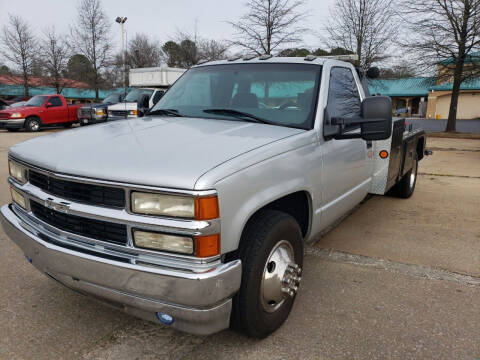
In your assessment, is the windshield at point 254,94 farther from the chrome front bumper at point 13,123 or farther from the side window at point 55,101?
the side window at point 55,101

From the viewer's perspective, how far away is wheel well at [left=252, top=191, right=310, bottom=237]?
2.81 m

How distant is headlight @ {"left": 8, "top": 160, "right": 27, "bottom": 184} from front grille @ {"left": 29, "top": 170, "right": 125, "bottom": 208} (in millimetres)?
315

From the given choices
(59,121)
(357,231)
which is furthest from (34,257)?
(59,121)

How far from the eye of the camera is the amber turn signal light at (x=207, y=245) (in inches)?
76.5

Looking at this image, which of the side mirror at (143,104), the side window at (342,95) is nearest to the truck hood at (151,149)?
the side window at (342,95)

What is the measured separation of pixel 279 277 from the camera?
8.29 ft

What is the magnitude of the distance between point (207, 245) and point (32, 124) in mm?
18751

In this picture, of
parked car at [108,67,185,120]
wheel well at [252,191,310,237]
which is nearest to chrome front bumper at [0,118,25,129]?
parked car at [108,67,185,120]

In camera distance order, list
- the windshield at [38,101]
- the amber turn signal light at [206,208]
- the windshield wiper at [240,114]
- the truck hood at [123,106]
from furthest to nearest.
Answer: the windshield at [38,101]
the truck hood at [123,106]
the windshield wiper at [240,114]
the amber turn signal light at [206,208]

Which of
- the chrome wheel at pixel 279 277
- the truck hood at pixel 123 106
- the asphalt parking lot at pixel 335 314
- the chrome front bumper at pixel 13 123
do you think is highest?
the truck hood at pixel 123 106

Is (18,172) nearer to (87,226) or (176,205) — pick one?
(87,226)

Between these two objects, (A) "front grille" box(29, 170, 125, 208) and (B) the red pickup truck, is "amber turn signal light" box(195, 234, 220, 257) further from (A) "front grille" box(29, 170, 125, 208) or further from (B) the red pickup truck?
(B) the red pickup truck

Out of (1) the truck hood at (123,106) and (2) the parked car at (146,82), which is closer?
(1) the truck hood at (123,106)

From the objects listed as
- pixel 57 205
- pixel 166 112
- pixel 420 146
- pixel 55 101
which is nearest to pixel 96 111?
pixel 55 101
